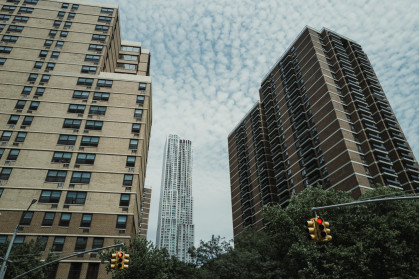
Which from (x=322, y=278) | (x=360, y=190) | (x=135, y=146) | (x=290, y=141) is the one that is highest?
(x=290, y=141)

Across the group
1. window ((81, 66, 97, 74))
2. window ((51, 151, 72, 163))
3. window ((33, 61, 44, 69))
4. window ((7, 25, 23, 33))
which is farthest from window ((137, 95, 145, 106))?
window ((7, 25, 23, 33))

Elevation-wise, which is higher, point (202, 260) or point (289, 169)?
point (289, 169)

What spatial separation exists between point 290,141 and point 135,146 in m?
37.8

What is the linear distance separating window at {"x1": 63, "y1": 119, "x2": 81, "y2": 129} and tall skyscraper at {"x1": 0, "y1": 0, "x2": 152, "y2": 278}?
0.52ft

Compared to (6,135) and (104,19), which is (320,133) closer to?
(104,19)

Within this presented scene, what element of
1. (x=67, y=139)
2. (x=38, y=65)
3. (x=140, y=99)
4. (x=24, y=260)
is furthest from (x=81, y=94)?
(x=24, y=260)

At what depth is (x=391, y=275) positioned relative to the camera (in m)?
28.0

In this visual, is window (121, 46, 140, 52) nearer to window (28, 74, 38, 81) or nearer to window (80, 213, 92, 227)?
window (28, 74, 38, 81)

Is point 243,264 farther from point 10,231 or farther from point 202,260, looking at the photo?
point 10,231

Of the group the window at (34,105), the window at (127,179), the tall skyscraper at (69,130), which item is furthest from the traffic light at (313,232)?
the window at (34,105)

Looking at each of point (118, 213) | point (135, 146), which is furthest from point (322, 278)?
point (135, 146)

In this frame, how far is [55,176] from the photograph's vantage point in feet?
125

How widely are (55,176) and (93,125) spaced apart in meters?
8.62

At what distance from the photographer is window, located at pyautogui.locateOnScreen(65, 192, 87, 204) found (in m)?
36.8
